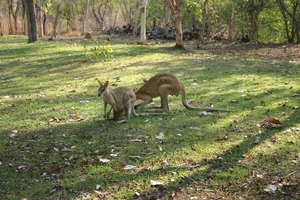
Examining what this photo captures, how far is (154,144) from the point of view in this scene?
580 cm

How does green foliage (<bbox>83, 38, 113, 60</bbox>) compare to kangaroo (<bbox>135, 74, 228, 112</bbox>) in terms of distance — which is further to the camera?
green foliage (<bbox>83, 38, 113, 60</bbox>)

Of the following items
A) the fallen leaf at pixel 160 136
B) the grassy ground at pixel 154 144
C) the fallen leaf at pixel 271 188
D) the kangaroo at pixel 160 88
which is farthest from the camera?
the kangaroo at pixel 160 88

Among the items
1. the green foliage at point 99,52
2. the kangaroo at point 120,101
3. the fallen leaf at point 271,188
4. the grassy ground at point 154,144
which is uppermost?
the green foliage at point 99,52

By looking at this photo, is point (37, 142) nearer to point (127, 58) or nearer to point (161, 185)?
point (161, 185)

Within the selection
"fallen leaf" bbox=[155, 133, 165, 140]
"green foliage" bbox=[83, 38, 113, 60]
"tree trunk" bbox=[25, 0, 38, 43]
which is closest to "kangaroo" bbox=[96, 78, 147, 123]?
"fallen leaf" bbox=[155, 133, 165, 140]

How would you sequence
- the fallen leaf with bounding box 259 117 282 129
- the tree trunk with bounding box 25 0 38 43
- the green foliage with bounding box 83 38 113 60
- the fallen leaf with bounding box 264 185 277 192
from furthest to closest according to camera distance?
the tree trunk with bounding box 25 0 38 43
the green foliage with bounding box 83 38 113 60
the fallen leaf with bounding box 259 117 282 129
the fallen leaf with bounding box 264 185 277 192

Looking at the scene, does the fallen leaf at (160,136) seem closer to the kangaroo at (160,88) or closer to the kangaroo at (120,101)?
the kangaroo at (120,101)

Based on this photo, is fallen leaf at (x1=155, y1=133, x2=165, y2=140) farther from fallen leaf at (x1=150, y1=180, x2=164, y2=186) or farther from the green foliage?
the green foliage

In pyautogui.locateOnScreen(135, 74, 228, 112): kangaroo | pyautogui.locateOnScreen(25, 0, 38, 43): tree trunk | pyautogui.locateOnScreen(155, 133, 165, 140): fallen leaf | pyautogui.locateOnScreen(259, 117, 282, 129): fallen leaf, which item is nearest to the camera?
pyautogui.locateOnScreen(155, 133, 165, 140): fallen leaf

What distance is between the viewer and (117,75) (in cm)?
1202

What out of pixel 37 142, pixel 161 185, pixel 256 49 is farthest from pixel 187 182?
pixel 256 49

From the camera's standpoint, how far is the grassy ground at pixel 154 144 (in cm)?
448

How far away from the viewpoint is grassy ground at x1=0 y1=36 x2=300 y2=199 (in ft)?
14.7

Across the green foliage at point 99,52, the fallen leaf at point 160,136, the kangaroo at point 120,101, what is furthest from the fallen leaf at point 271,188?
the green foliage at point 99,52
